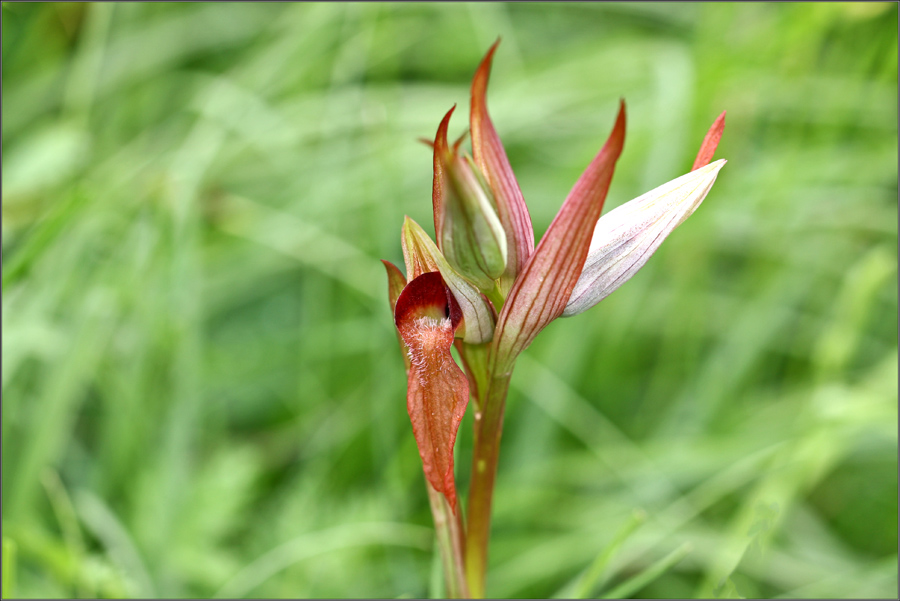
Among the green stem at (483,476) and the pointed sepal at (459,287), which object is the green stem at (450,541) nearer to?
the green stem at (483,476)

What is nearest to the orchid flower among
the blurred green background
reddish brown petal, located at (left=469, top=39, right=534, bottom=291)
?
reddish brown petal, located at (left=469, top=39, right=534, bottom=291)

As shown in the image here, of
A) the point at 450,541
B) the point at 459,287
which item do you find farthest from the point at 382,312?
the point at 459,287

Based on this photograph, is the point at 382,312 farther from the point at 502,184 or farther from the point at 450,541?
the point at 502,184

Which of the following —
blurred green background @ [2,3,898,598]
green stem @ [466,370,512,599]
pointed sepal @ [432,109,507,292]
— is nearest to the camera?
pointed sepal @ [432,109,507,292]

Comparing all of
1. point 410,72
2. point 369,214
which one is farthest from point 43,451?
point 410,72

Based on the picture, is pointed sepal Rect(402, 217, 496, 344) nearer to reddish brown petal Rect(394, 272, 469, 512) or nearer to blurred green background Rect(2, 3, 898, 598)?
reddish brown petal Rect(394, 272, 469, 512)

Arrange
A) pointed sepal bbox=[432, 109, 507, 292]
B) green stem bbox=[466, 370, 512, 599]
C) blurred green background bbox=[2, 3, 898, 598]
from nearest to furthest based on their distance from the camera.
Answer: pointed sepal bbox=[432, 109, 507, 292], green stem bbox=[466, 370, 512, 599], blurred green background bbox=[2, 3, 898, 598]
